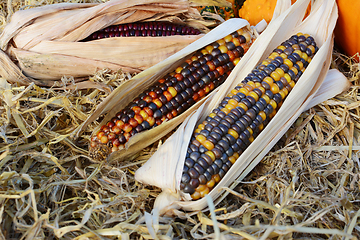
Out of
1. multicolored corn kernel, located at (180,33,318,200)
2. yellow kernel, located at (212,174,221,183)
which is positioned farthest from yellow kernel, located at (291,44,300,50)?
yellow kernel, located at (212,174,221,183)

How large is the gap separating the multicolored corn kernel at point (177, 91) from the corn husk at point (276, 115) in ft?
0.48

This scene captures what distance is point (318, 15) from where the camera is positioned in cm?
244

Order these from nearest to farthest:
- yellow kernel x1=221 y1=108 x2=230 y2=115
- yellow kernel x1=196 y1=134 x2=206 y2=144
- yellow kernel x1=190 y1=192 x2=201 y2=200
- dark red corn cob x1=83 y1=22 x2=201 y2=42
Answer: yellow kernel x1=190 y1=192 x2=201 y2=200, yellow kernel x1=196 y1=134 x2=206 y2=144, yellow kernel x1=221 y1=108 x2=230 y2=115, dark red corn cob x1=83 y1=22 x2=201 y2=42

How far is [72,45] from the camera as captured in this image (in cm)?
254

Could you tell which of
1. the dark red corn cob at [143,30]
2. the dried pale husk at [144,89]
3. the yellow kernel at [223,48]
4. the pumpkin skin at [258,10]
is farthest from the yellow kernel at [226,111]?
the pumpkin skin at [258,10]

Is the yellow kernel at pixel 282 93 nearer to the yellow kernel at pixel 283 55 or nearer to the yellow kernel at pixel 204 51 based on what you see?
the yellow kernel at pixel 283 55

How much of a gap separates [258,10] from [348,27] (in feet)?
2.96

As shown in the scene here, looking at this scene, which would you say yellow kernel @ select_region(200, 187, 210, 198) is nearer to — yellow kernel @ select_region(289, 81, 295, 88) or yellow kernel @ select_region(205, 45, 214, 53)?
yellow kernel @ select_region(289, 81, 295, 88)

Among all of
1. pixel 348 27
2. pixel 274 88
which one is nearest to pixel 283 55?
pixel 274 88

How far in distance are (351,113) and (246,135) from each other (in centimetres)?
111

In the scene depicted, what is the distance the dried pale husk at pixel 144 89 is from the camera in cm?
214

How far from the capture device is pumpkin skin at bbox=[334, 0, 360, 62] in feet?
7.92

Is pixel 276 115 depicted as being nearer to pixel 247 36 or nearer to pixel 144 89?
pixel 247 36

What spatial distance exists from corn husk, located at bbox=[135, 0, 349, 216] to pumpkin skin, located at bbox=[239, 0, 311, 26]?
317mm
